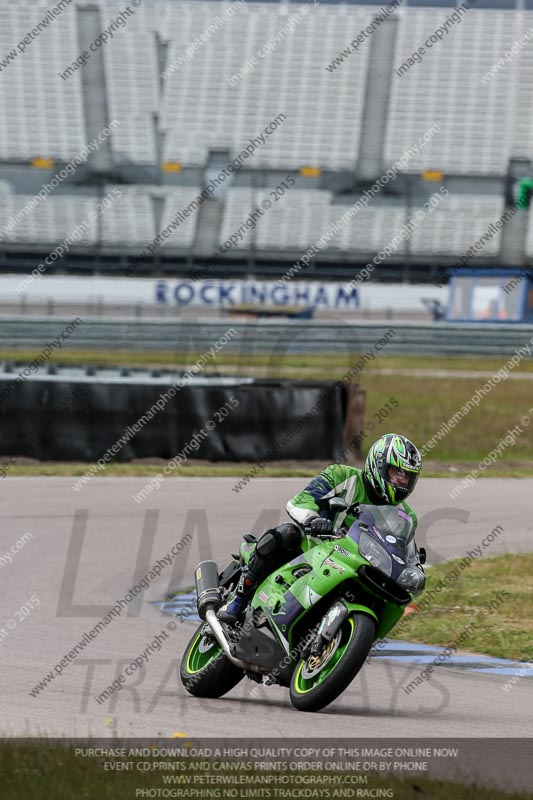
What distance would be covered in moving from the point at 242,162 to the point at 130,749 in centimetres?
4151

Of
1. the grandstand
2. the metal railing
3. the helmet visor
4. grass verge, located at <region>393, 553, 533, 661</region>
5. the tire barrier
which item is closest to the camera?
the helmet visor

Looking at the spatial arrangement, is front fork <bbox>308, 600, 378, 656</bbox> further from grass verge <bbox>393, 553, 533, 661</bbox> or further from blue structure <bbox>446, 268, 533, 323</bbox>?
blue structure <bbox>446, 268, 533, 323</bbox>

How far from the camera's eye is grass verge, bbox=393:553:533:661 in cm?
812

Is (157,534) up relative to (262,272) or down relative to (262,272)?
up

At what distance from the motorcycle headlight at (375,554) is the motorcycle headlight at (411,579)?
0.24ft

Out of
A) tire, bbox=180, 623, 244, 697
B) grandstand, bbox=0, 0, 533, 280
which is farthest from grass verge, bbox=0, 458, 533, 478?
grandstand, bbox=0, 0, 533, 280

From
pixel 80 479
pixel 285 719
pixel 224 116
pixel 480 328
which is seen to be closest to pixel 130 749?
pixel 285 719

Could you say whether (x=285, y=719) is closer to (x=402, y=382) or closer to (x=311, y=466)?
(x=311, y=466)

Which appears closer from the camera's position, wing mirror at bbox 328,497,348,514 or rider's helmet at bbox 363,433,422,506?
wing mirror at bbox 328,497,348,514

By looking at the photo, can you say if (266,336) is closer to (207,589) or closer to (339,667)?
(207,589)

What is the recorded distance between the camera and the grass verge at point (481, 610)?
26.6ft

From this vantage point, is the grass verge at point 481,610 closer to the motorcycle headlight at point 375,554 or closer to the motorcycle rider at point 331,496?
the motorcycle rider at point 331,496

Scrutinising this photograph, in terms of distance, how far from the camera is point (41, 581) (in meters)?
9.43

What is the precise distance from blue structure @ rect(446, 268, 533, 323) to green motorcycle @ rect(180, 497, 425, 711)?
33.5 metres
